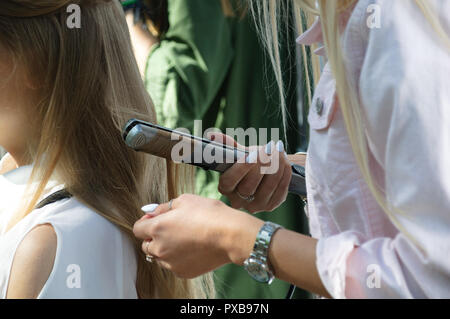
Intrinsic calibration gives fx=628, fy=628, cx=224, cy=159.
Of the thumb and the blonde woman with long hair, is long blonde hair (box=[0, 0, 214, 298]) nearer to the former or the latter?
the thumb

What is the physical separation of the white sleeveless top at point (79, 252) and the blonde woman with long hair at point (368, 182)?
20 centimetres

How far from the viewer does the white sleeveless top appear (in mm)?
916

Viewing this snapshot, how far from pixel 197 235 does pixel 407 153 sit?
0.27 metres

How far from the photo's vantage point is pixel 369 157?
0.69m

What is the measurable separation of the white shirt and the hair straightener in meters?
0.29

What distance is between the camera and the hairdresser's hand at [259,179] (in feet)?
3.37

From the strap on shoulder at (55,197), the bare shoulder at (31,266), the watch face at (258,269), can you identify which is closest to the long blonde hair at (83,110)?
the strap on shoulder at (55,197)

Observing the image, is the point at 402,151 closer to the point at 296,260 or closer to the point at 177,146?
the point at 296,260

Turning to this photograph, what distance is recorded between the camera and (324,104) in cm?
76

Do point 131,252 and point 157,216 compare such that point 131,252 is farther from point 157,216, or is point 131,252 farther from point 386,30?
point 386,30

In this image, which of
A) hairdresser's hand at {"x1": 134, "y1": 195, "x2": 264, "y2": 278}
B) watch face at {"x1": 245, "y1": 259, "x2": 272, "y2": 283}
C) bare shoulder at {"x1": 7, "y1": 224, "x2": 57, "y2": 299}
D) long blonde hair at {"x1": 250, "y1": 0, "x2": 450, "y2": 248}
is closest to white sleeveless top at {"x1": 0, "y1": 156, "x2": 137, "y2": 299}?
bare shoulder at {"x1": 7, "y1": 224, "x2": 57, "y2": 299}

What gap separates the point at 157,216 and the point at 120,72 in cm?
40

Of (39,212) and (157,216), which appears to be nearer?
(157,216)

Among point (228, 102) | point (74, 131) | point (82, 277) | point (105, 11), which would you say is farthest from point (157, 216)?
point (228, 102)
